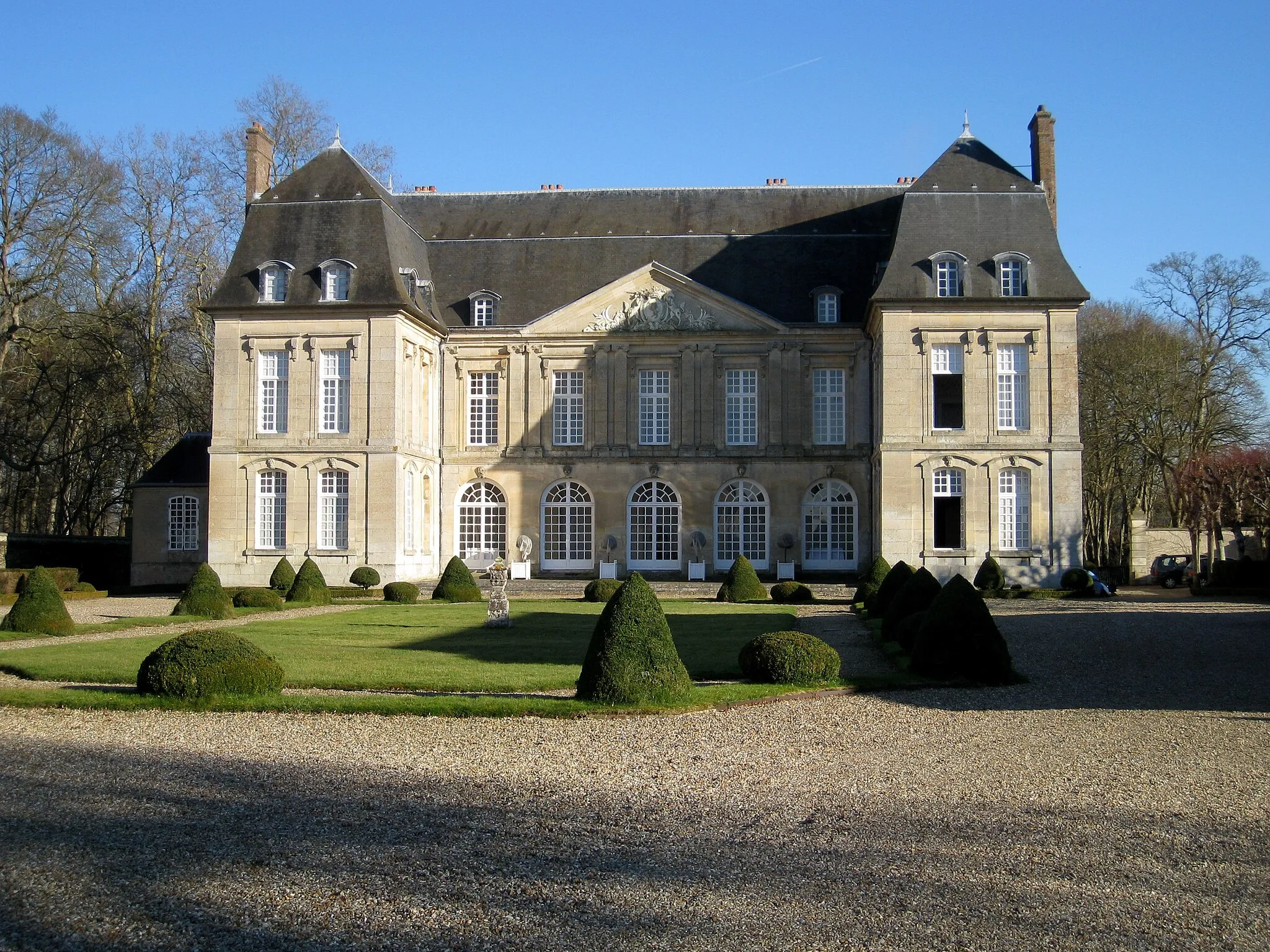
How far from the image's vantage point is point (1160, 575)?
32.5 meters

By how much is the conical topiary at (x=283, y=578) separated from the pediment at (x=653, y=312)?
890cm

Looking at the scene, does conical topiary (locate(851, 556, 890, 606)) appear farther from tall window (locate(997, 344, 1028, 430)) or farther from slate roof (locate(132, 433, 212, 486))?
slate roof (locate(132, 433, 212, 486))

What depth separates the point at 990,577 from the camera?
24.3m

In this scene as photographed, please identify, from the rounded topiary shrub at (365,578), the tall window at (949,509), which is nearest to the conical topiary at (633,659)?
the rounded topiary shrub at (365,578)

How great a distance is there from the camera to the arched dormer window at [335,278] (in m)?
27.9

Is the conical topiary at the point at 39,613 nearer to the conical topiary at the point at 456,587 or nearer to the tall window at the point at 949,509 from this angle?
the conical topiary at the point at 456,587

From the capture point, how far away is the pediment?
2986 cm

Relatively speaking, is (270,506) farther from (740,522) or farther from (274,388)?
(740,522)

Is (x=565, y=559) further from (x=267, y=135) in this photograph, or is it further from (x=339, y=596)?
(x=267, y=135)

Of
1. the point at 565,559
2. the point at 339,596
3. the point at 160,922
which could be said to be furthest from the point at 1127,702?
the point at 565,559

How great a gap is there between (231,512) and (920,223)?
1768cm

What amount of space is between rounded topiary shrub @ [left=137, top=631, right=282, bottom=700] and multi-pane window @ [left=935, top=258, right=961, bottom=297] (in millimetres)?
20279

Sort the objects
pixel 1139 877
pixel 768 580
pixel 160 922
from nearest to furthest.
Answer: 1. pixel 160 922
2. pixel 1139 877
3. pixel 768 580

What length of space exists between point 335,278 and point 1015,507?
16783mm
